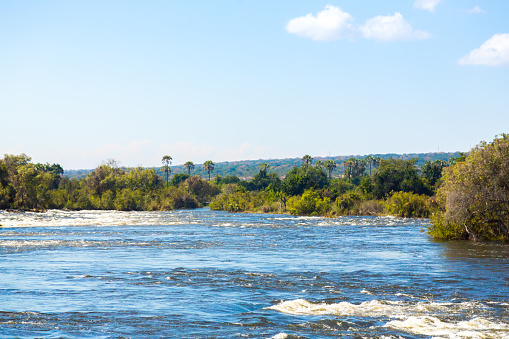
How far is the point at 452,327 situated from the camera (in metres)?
13.4

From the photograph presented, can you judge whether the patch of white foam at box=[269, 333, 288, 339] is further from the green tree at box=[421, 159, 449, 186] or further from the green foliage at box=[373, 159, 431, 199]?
the green tree at box=[421, 159, 449, 186]

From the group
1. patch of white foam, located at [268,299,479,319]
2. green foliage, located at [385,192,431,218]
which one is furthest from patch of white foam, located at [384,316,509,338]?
green foliage, located at [385,192,431,218]

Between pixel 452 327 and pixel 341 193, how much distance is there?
91.9 meters

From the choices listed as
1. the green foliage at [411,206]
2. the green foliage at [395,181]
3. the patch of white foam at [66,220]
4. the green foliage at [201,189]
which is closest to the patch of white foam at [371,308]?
the patch of white foam at [66,220]

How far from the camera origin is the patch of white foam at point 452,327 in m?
12.6

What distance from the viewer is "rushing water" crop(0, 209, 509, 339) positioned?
1338cm

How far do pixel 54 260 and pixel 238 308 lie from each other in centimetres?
1448

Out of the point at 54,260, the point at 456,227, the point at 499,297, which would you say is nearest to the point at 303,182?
the point at 456,227

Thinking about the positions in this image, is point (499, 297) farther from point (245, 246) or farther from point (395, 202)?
point (395, 202)

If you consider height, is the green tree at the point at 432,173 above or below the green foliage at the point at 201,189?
above

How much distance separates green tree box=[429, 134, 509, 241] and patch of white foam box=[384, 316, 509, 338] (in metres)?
18.8

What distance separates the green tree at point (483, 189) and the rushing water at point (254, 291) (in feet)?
6.71

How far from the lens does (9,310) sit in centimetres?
1513

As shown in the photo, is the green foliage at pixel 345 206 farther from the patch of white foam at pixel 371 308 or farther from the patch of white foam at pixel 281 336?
the patch of white foam at pixel 281 336
